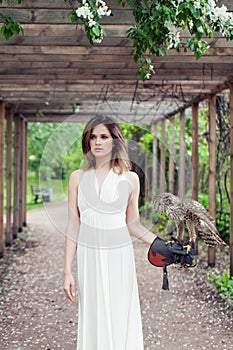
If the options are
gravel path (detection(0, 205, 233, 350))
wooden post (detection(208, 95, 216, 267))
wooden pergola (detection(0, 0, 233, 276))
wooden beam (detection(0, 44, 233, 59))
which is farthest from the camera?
wooden post (detection(208, 95, 216, 267))

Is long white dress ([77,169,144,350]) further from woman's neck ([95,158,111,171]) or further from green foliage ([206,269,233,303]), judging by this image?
green foliage ([206,269,233,303])

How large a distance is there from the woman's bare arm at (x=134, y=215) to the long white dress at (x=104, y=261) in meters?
0.04

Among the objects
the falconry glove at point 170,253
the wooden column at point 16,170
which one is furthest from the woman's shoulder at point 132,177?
the wooden column at point 16,170

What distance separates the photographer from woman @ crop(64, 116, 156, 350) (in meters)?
2.89

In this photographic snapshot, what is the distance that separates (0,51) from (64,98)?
4.03m

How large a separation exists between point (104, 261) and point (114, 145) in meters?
0.57

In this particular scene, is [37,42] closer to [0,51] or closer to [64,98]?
[0,51]

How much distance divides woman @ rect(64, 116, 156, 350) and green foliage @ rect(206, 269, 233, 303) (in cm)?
337

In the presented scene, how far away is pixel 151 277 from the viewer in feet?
25.4

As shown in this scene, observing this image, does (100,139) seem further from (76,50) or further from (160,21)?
(76,50)

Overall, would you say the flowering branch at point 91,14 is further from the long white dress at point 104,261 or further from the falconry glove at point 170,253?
the falconry glove at point 170,253

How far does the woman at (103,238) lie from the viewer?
9.49 feet

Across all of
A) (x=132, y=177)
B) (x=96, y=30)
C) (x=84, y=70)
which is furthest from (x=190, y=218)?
(x=84, y=70)

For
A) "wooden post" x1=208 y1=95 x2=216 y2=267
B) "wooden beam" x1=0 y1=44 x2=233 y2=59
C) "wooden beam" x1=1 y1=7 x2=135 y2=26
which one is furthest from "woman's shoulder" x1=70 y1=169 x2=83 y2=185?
"wooden post" x1=208 y1=95 x2=216 y2=267
